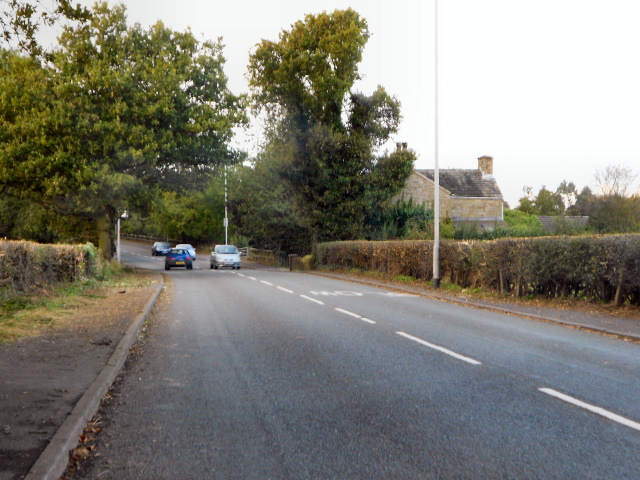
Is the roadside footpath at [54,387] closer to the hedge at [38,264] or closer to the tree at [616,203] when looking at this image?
the hedge at [38,264]

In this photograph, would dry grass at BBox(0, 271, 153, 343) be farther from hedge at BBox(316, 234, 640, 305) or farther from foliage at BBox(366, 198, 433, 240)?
foliage at BBox(366, 198, 433, 240)

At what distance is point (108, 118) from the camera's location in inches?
1046

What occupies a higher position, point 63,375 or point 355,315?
point 63,375

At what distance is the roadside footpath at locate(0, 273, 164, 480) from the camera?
3854 mm

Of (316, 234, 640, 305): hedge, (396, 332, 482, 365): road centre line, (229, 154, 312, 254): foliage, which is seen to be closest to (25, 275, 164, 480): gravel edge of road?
(396, 332, 482, 365): road centre line

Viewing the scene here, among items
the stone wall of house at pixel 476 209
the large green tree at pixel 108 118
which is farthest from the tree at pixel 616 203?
the large green tree at pixel 108 118

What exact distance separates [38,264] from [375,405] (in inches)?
470

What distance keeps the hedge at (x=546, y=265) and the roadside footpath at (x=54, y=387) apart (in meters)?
9.60

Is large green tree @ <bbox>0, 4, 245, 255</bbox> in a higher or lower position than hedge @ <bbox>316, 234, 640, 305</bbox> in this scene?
higher

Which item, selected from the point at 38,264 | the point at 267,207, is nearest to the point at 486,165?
the point at 267,207

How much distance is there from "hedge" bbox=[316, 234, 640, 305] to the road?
8.81 ft

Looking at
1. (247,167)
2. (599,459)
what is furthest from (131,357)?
(247,167)

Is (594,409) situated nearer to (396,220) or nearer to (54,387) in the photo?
(54,387)

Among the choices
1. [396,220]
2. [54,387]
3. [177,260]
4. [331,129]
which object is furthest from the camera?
[177,260]
